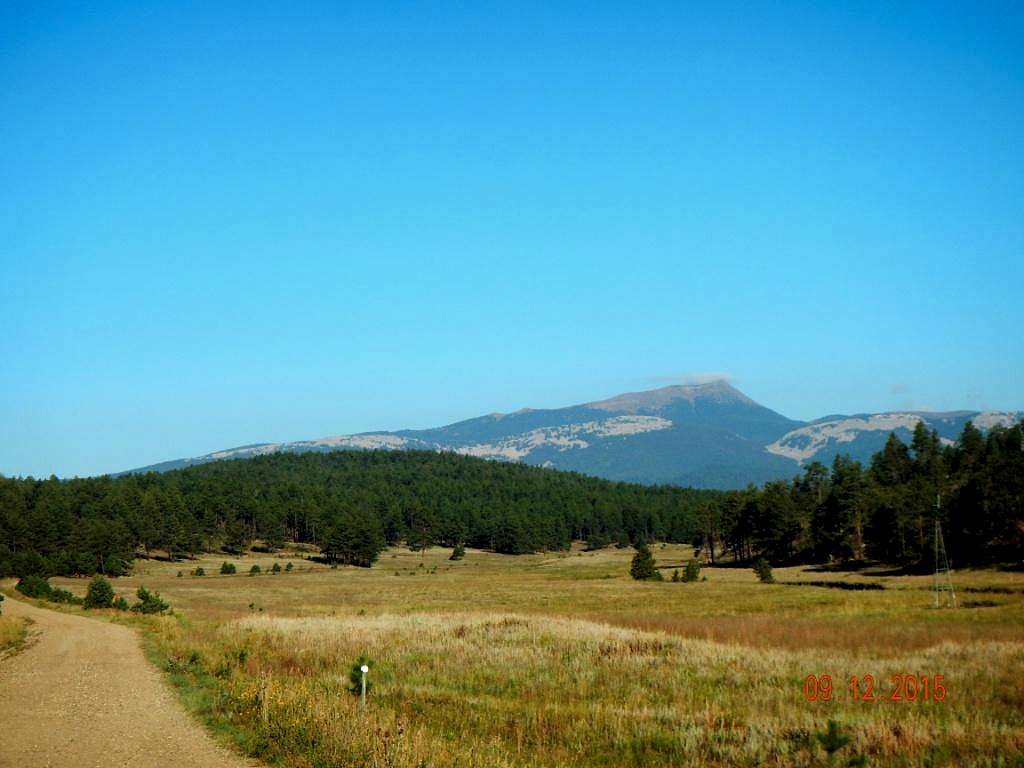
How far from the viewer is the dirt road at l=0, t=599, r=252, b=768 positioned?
12.7 meters

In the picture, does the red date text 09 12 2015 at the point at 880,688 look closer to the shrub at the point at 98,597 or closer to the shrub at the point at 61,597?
the shrub at the point at 98,597

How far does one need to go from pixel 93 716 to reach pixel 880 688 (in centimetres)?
1854

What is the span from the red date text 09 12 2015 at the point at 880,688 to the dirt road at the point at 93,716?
14.0 m

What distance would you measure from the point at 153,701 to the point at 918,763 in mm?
15671

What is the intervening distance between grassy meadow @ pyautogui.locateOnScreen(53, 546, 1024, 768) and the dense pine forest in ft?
83.1

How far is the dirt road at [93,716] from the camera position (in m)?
12.7

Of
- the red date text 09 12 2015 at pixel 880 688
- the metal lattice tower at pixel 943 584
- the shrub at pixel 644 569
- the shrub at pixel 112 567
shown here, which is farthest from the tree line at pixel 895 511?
the shrub at pixel 112 567

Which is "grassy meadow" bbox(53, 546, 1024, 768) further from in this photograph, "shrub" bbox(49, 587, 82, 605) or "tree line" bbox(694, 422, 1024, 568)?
"tree line" bbox(694, 422, 1024, 568)

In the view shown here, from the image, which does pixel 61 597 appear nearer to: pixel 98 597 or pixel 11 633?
pixel 98 597

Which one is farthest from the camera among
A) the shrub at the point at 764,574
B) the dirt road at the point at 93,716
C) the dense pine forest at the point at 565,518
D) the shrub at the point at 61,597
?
the dense pine forest at the point at 565,518

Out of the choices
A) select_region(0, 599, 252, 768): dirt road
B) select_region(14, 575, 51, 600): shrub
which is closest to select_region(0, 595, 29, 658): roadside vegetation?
select_region(0, 599, 252, 768): dirt road

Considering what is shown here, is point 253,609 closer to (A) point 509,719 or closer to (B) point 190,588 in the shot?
(B) point 190,588

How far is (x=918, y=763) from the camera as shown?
43.4 ft

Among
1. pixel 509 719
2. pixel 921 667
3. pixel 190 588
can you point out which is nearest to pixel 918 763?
pixel 509 719
